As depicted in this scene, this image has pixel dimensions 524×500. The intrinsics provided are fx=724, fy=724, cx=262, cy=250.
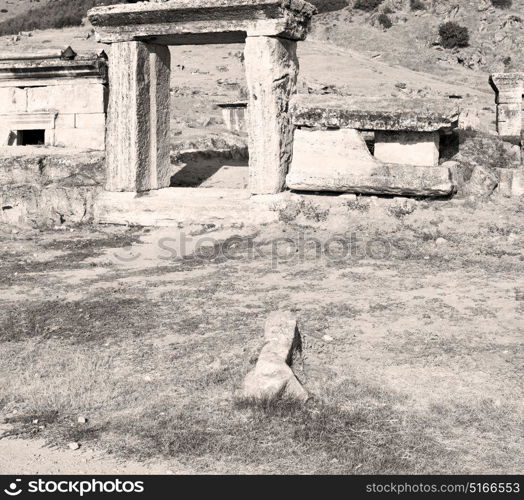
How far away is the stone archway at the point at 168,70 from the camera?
858 cm

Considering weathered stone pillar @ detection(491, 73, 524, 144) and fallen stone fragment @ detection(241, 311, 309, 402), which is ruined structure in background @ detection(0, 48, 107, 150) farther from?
weathered stone pillar @ detection(491, 73, 524, 144)

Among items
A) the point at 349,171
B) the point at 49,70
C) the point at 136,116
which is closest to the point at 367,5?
the point at 49,70

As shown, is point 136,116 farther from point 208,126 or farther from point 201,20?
point 208,126

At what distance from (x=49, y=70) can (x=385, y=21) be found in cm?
3553

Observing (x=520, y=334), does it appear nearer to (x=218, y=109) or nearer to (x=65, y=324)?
(x=65, y=324)

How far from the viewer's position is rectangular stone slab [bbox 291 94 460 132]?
8.38 metres

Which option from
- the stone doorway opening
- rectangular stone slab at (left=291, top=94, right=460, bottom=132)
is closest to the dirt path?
rectangular stone slab at (left=291, top=94, right=460, bottom=132)

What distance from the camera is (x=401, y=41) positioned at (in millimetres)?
41312

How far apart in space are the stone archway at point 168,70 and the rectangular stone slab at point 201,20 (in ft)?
0.04

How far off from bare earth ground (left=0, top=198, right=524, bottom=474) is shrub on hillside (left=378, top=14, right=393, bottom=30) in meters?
37.7

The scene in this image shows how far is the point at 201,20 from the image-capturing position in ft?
28.8

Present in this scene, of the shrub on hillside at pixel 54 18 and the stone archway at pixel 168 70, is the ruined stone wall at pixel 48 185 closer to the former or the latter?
the stone archway at pixel 168 70

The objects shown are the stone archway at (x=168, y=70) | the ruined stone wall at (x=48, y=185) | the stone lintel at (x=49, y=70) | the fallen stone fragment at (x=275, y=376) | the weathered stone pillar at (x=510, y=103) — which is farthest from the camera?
the weathered stone pillar at (x=510, y=103)

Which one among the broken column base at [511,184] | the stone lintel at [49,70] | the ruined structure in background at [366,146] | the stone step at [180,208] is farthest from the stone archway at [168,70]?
the broken column base at [511,184]
